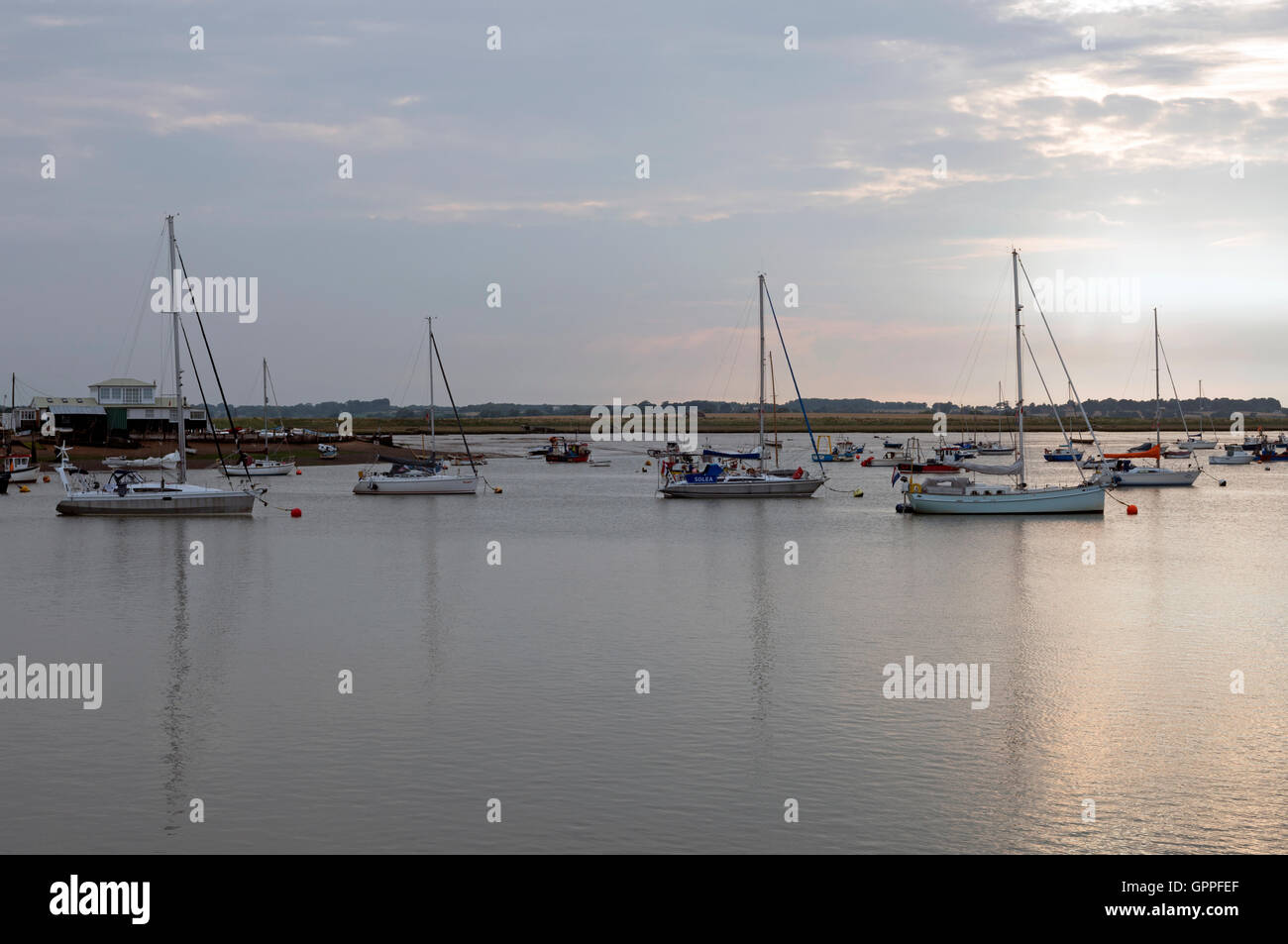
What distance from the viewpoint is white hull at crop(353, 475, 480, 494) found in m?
92.0

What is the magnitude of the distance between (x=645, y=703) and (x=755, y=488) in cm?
6253

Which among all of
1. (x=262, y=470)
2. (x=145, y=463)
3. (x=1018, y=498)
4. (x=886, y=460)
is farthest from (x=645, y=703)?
(x=886, y=460)

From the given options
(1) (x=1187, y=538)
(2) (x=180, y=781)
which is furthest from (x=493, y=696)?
(1) (x=1187, y=538)

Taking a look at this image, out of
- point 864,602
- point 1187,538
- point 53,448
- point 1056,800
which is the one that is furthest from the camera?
point 53,448

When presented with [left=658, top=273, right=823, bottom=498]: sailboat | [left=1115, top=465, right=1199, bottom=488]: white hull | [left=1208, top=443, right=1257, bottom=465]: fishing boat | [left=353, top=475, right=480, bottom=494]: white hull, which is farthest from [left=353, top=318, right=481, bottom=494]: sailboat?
[left=1208, top=443, right=1257, bottom=465]: fishing boat

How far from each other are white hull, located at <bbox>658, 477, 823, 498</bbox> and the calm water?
30919 mm

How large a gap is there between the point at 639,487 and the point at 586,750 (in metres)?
89.4

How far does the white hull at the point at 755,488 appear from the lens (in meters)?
86.7

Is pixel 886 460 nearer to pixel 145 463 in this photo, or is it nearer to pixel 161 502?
pixel 145 463

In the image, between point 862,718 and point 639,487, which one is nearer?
point 862,718

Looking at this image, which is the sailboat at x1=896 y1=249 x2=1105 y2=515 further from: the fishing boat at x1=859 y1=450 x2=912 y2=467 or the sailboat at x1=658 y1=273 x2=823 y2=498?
the fishing boat at x1=859 y1=450 x2=912 y2=467
